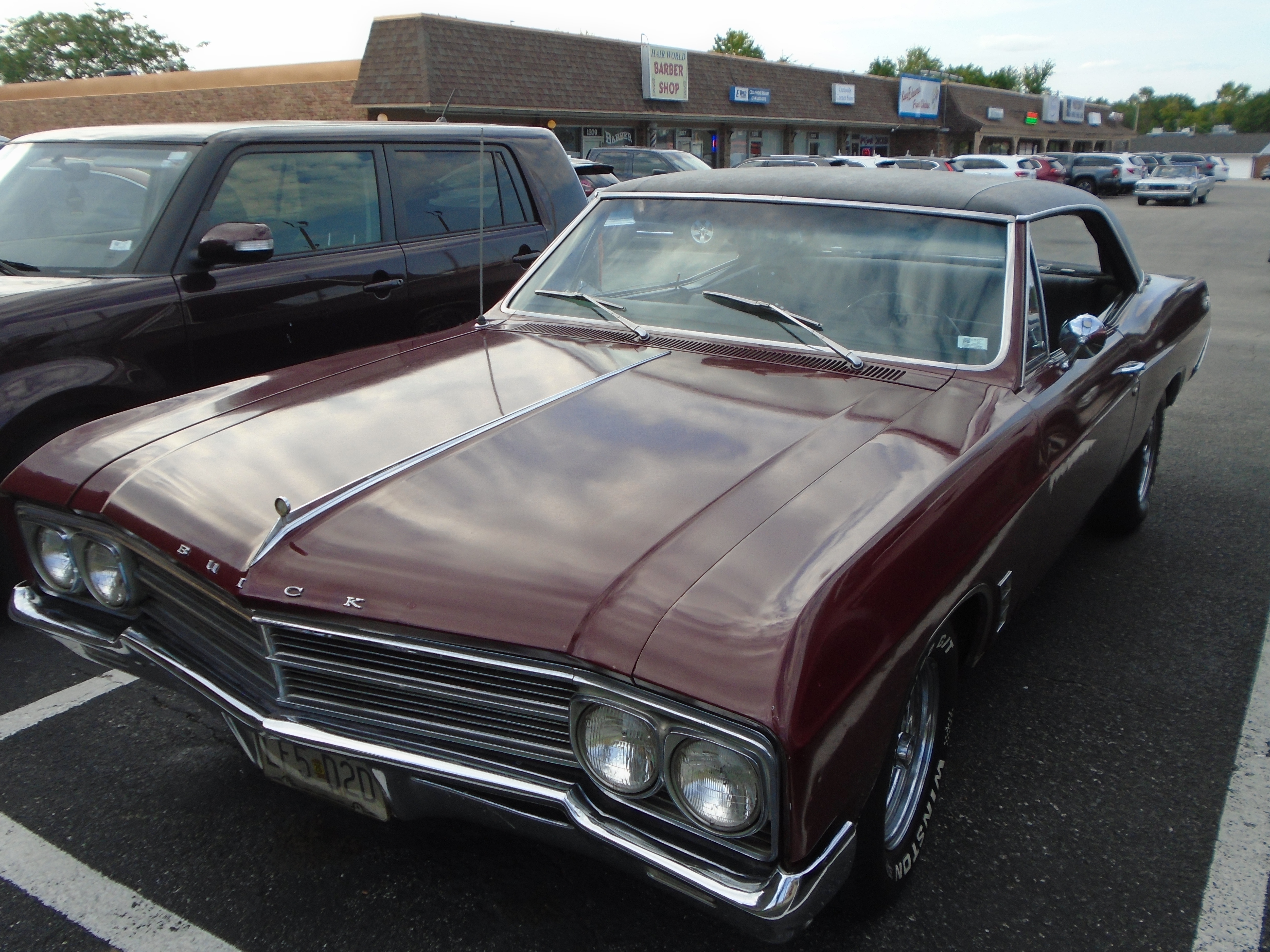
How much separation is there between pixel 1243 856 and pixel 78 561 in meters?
2.96

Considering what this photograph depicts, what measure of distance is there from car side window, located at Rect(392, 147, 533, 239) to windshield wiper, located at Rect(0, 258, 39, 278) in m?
1.61

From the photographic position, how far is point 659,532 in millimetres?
1909

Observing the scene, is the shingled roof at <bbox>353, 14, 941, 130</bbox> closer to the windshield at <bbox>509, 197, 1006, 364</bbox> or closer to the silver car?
the silver car

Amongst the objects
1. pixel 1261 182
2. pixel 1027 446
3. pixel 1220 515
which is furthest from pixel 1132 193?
pixel 1027 446

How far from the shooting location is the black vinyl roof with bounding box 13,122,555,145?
4.28 metres

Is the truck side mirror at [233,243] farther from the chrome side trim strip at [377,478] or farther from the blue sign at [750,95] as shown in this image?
the blue sign at [750,95]

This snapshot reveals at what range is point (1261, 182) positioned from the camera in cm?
5125

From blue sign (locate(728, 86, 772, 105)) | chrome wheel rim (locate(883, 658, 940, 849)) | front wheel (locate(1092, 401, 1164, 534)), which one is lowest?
front wheel (locate(1092, 401, 1164, 534))

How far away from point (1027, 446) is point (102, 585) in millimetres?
2365

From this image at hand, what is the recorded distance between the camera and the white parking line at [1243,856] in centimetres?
215

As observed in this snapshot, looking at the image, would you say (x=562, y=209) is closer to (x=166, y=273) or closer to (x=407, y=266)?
(x=407, y=266)

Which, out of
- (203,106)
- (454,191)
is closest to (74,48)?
(203,106)

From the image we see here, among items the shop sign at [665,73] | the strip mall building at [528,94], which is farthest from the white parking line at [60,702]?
the shop sign at [665,73]

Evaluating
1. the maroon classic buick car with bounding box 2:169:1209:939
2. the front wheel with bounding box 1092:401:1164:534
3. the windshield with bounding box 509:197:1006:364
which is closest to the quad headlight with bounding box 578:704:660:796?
the maroon classic buick car with bounding box 2:169:1209:939
